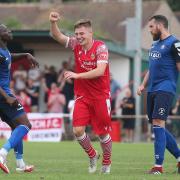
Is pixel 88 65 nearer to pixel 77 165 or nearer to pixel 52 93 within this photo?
pixel 77 165

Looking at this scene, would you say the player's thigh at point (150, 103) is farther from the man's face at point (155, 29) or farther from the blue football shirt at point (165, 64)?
the man's face at point (155, 29)

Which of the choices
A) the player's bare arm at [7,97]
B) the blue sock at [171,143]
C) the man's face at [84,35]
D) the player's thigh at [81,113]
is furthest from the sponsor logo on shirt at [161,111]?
the player's bare arm at [7,97]

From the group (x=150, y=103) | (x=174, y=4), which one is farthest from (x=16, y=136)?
(x=174, y=4)

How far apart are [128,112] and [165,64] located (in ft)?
50.8

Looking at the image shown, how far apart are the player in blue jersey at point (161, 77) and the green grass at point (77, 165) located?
0.49 m

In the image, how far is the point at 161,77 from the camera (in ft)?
39.3

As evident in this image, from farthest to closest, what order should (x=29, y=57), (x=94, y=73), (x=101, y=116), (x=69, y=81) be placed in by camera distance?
(x=69, y=81) < (x=29, y=57) < (x=101, y=116) < (x=94, y=73)

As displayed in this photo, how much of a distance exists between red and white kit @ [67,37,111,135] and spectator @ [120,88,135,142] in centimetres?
1450

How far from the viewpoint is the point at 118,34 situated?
2051 inches

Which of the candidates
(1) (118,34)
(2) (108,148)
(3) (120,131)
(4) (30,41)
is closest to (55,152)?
(2) (108,148)

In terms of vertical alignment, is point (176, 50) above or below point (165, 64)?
above

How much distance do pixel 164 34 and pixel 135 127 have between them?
1464 centimetres

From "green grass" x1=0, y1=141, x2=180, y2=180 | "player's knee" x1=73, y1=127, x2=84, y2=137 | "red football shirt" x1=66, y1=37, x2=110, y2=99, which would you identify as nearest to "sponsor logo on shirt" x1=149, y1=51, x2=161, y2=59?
"red football shirt" x1=66, y1=37, x2=110, y2=99

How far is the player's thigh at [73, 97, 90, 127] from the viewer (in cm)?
1180
